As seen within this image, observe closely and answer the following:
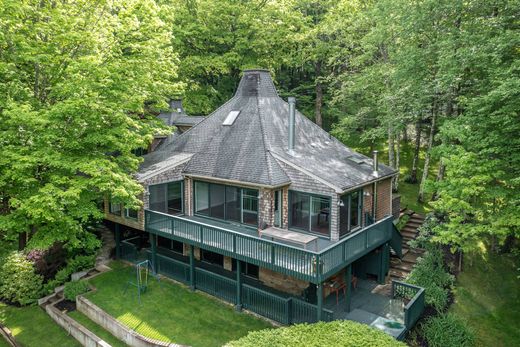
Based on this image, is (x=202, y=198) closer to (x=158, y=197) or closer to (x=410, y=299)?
(x=158, y=197)

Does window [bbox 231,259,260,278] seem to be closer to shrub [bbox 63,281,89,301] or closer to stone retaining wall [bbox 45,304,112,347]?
stone retaining wall [bbox 45,304,112,347]

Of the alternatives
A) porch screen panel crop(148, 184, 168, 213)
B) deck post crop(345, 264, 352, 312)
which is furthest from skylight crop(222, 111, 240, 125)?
deck post crop(345, 264, 352, 312)

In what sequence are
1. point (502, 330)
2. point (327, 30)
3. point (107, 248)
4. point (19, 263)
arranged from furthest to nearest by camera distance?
point (327, 30) → point (107, 248) → point (19, 263) → point (502, 330)

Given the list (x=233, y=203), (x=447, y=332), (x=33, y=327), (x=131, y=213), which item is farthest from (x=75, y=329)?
(x=447, y=332)

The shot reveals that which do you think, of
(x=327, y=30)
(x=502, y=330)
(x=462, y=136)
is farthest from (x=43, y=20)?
(x=502, y=330)

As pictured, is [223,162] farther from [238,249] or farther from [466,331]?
[466,331]

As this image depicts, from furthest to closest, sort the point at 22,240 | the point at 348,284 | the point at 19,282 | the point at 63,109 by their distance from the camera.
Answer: the point at 22,240, the point at 19,282, the point at 348,284, the point at 63,109

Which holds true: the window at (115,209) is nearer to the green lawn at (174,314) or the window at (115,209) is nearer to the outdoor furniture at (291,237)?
the green lawn at (174,314)
